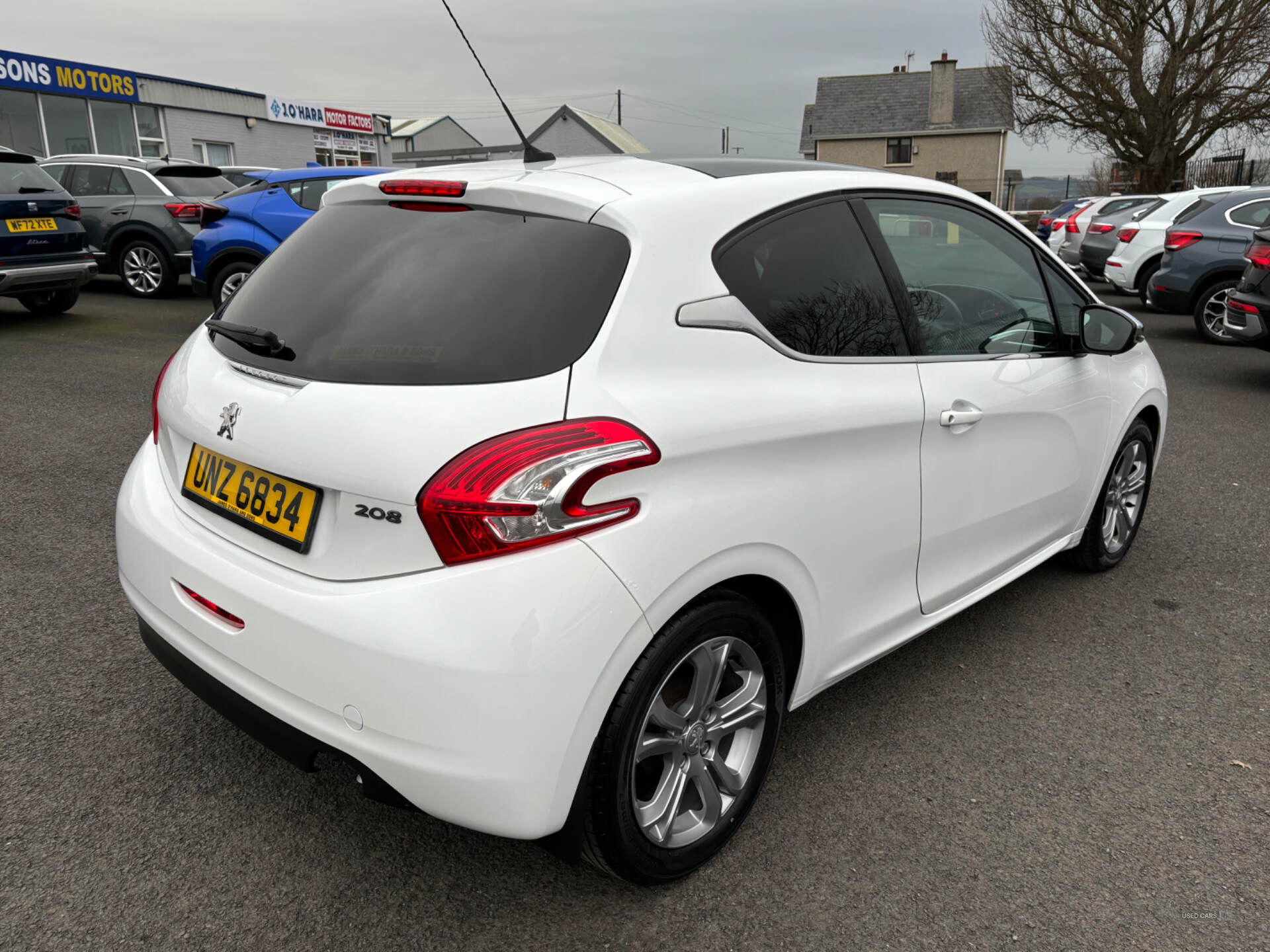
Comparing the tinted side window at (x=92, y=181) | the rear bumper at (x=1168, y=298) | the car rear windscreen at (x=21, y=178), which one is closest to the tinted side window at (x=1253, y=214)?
the rear bumper at (x=1168, y=298)

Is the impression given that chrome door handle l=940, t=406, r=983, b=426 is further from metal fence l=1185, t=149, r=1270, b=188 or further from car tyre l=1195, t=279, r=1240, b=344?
metal fence l=1185, t=149, r=1270, b=188

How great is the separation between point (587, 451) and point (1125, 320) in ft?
8.64

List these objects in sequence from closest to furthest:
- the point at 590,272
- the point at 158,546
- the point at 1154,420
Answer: the point at 590,272, the point at 158,546, the point at 1154,420

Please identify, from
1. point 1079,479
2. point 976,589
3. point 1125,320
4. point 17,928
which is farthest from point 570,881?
point 1125,320

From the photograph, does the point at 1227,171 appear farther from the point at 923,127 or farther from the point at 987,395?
the point at 987,395

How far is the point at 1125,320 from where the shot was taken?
360 cm

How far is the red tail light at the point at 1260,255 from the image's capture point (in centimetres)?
812

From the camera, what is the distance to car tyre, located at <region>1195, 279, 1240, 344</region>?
1075cm

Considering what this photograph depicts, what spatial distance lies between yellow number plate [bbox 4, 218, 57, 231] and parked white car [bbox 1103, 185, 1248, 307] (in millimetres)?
12458

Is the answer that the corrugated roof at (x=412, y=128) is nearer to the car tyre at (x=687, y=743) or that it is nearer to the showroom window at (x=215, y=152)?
the showroom window at (x=215, y=152)

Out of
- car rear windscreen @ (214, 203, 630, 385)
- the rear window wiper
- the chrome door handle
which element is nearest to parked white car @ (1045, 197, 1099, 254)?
the chrome door handle

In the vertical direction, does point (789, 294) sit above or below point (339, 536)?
above

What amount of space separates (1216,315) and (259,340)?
37.9ft

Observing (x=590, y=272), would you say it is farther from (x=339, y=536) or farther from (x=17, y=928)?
(x=17, y=928)
